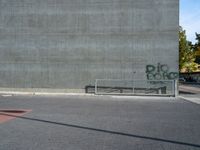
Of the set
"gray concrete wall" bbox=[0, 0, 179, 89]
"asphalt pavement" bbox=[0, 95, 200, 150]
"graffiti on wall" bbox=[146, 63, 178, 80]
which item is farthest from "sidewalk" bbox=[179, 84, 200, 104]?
"asphalt pavement" bbox=[0, 95, 200, 150]

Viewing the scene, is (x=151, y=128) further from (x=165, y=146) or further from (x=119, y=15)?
(x=119, y=15)

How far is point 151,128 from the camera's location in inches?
409

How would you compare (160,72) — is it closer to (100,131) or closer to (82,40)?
(82,40)

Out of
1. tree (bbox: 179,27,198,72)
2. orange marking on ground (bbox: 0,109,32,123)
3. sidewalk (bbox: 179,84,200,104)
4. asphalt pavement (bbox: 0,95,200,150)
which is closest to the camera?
asphalt pavement (bbox: 0,95,200,150)

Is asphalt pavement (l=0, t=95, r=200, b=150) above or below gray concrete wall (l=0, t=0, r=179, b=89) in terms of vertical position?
below

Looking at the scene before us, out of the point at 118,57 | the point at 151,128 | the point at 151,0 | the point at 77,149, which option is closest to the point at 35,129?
the point at 77,149

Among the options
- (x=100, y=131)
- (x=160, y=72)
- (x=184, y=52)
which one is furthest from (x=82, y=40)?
(x=184, y=52)

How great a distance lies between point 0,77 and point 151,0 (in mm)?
12946

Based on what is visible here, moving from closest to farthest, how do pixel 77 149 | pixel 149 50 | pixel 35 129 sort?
pixel 77 149, pixel 35 129, pixel 149 50

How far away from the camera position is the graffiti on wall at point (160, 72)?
23.5 meters

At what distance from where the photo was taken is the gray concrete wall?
23.7m

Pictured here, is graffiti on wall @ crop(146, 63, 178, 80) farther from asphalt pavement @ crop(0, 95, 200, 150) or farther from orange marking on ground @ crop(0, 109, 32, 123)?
orange marking on ground @ crop(0, 109, 32, 123)

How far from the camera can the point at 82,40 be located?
2469cm

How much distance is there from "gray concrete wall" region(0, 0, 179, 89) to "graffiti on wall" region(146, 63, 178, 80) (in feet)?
0.74
